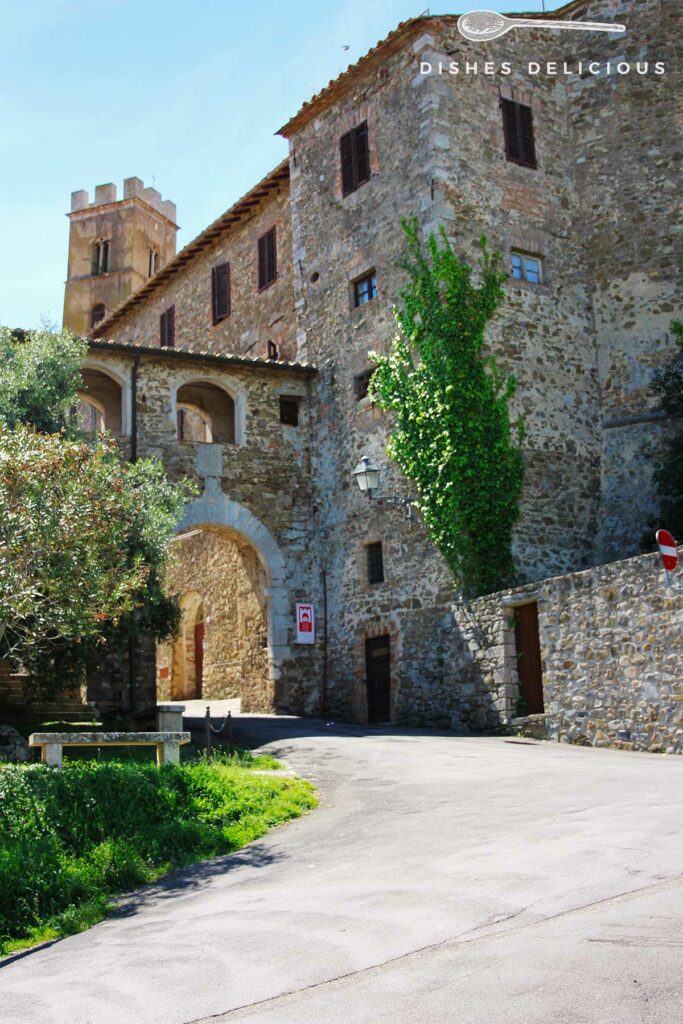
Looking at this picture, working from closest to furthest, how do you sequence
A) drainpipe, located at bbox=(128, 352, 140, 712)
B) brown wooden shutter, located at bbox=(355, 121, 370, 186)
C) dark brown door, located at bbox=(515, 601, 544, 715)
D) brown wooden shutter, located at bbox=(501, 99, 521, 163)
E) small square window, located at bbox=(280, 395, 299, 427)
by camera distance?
dark brown door, located at bbox=(515, 601, 544, 715) < drainpipe, located at bbox=(128, 352, 140, 712) < brown wooden shutter, located at bbox=(501, 99, 521, 163) < brown wooden shutter, located at bbox=(355, 121, 370, 186) < small square window, located at bbox=(280, 395, 299, 427)

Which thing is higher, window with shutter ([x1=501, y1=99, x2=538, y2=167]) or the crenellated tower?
the crenellated tower

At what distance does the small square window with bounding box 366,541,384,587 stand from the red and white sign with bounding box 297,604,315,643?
159cm

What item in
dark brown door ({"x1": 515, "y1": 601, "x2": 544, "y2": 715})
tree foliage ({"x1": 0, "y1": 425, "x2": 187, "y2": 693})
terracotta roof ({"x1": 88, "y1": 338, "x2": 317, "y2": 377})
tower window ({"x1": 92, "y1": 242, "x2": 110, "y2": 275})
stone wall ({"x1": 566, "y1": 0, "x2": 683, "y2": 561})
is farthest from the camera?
tower window ({"x1": 92, "y1": 242, "x2": 110, "y2": 275})

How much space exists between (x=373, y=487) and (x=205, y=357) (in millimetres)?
5269

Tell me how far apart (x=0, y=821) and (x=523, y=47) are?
58.5ft

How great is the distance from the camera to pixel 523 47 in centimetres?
2094

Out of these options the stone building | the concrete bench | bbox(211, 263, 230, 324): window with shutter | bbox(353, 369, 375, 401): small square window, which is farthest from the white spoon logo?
the concrete bench

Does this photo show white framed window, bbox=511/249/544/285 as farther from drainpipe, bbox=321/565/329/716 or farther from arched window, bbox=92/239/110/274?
arched window, bbox=92/239/110/274

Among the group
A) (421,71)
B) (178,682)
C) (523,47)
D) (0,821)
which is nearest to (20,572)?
(0,821)

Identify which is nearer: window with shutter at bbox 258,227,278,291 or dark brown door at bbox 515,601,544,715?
dark brown door at bbox 515,601,544,715

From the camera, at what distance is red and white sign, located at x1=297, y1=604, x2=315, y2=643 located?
20625 mm

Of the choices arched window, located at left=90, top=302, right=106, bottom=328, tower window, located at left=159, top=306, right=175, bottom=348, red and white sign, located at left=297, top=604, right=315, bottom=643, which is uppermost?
arched window, located at left=90, top=302, right=106, bottom=328

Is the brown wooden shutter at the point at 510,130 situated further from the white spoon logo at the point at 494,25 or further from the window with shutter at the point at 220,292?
the window with shutter at the point at 220,292

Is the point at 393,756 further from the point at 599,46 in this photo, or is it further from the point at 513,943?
the point at 599,46
